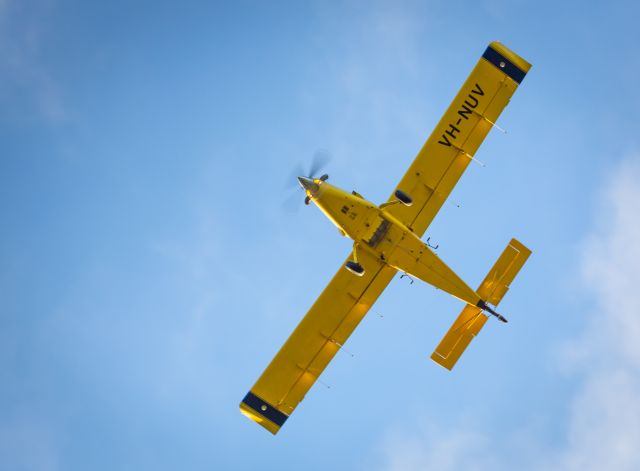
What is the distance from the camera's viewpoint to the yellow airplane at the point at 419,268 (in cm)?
2638

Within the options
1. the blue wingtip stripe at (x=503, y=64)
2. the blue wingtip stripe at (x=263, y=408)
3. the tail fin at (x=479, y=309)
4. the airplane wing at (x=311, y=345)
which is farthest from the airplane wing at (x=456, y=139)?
the blue wingtip stripe at (x=263, y=408)

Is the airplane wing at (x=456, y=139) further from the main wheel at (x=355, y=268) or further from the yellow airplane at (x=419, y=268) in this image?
the main wheel at (x=355, y=268)

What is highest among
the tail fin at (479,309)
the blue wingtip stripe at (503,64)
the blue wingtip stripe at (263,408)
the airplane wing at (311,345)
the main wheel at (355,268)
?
the blue wingtip stripe at (503,64)

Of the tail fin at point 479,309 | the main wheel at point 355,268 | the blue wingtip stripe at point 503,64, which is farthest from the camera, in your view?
the blue wingtip stripe at point 503,64

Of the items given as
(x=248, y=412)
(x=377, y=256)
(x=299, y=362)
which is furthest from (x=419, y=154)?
(x=248, y=412)

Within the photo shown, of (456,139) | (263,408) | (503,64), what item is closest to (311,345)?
(263,408)

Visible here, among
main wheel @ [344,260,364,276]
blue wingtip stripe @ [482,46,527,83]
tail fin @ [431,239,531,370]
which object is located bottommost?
main wheel @ [344,260,364,276]

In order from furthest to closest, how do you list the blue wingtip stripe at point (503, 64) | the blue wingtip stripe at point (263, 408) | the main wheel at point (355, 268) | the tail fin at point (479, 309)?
the blue wingtip stripe at point (503, 64)
the blue wingtip stripe at point (263, 408)
the tail fin at point (479, 309)
the main wheel at point (355, 268)

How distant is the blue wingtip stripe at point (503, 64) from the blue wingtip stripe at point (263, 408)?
49.4 ft

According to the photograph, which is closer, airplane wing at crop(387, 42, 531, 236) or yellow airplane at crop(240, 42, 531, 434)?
yellow airplane at crop(240, 42, 531, 434)

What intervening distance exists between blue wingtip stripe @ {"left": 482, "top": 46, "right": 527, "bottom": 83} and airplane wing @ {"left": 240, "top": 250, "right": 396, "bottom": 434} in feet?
27.8

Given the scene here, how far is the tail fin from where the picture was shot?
26250mm

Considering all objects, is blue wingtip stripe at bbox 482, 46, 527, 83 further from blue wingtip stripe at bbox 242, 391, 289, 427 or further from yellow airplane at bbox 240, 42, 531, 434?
blue wingtip stripe at bbox 242, 391, 289, 427

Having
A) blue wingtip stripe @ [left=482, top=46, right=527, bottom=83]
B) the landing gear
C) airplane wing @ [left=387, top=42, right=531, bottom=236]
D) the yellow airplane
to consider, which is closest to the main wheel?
the landing gear
